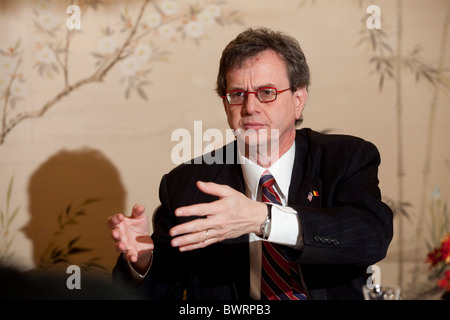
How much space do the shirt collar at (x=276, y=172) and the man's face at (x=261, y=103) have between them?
5cm

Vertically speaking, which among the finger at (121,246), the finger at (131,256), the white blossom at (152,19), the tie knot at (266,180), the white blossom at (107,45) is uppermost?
the white blossom at (152,19)

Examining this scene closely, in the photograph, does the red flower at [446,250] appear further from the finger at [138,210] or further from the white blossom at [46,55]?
the white blossom at [46,55]

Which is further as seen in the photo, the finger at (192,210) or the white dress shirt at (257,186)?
the white dress shirt at (257,186)

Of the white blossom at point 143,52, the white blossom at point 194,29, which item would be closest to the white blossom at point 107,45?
the white blossom at point 143,52

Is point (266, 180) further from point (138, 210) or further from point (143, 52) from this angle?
point (143, 52)

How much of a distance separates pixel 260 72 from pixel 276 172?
0.37 metres

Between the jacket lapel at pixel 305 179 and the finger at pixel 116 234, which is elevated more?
the jacket lapel at pixel 305 179

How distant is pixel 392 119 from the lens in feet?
8.98

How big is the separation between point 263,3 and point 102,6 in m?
0.79

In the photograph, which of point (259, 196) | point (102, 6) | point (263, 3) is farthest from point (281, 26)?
point (259, 196)

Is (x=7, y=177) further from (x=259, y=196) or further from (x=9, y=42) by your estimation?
(x=259, y=196)

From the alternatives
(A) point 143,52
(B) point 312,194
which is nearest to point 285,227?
(B) point 312,194

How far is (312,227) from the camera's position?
1.56m

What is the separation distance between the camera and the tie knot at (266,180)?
1.97 metres
